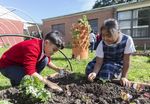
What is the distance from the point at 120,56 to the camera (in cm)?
446

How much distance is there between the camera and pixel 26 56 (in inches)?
153

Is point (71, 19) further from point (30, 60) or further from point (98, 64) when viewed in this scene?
point (30, 60)

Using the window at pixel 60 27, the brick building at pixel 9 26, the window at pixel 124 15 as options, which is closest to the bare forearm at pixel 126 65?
the window at pixel 124 15

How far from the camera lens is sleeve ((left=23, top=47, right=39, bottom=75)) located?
379 centimetres

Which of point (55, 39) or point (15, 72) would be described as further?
point (15, 72)

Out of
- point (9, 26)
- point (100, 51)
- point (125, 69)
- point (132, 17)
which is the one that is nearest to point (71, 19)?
point (9, 26)

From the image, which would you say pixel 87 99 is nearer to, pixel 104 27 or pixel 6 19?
pixel 104 27

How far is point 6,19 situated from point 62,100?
2842cm

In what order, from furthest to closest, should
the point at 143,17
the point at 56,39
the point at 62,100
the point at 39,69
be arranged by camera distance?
the point at 143,17 → the point at 39,69 → the point at 56,39 → the point at 62,100

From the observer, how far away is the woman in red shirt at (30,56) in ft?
12.6

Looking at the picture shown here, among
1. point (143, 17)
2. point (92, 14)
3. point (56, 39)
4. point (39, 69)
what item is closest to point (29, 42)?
point (56, 39)

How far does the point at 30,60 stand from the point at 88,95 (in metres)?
0.80

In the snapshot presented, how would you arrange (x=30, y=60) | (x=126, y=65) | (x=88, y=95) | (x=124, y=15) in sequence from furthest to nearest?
(x=124, y=15), (x=126, y=65), (x=30, y=60), (x=88, y=95)

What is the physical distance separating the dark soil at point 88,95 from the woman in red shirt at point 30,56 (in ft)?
0.80
